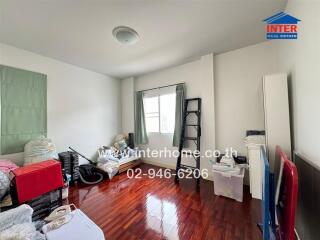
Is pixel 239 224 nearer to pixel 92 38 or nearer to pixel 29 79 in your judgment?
pixel 92 38

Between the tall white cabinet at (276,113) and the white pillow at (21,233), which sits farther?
the tall white cabinet at (276,113)

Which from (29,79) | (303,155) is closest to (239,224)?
(303,155)

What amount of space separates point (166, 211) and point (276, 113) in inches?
74.8

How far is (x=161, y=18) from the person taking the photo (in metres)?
1.83

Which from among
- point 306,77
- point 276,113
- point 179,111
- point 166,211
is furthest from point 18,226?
point 179,111

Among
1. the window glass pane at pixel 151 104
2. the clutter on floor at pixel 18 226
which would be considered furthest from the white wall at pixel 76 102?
the clutter on floor at pixel 18 226

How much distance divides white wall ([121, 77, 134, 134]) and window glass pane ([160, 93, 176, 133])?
1.04 meters

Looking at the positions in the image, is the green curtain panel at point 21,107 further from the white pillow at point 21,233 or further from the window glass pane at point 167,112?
the window glass pane at point 167,112

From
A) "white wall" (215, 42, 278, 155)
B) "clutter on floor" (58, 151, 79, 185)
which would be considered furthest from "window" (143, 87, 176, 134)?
"clutter on floor" (58, 151, 79, 185)

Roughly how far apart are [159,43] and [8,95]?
105 inches

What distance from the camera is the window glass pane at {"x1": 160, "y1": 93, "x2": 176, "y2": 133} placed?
3.53 metres

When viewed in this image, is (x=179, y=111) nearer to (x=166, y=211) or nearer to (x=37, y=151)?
(x=166, y=211)

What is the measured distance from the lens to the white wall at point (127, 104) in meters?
4.24

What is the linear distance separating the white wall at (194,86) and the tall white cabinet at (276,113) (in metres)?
1.13
